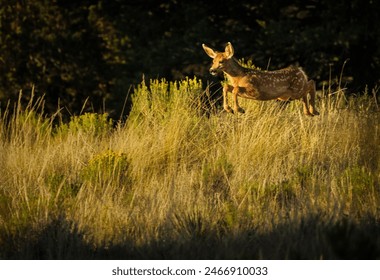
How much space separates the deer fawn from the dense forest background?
615 cm

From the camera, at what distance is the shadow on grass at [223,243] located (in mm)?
5785

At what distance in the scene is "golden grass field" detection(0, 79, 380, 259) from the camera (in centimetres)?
621

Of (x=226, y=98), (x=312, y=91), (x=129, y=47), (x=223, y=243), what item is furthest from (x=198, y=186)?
(x=129, y=47)

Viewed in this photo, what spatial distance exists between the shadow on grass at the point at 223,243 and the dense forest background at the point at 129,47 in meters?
7.39

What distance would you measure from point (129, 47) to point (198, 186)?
6.69 metres

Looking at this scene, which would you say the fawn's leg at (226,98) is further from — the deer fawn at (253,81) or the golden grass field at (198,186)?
the golden grass field at (198,186)

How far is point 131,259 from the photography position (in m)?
6.10

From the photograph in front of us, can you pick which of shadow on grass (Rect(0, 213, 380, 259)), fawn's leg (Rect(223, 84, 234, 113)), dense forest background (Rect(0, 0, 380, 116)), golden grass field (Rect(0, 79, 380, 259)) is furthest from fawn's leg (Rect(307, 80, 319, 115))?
dense forest background (Rect(0, 0, 380, 116))

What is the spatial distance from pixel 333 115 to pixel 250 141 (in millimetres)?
1122

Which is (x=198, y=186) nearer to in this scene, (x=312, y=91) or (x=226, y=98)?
(x=226, y=98)

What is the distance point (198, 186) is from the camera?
788 cm

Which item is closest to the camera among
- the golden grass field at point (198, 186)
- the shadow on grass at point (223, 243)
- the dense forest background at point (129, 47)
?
the shadow on grass at point (223, 243)

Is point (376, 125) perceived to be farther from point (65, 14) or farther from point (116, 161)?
point (65, 14)

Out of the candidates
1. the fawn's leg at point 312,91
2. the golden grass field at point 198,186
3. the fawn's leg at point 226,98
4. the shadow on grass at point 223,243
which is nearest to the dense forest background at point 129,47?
the golden grass field at point 198,186
